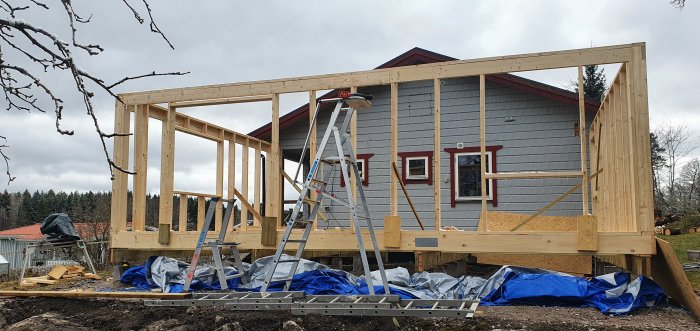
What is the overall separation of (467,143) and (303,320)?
7306mm

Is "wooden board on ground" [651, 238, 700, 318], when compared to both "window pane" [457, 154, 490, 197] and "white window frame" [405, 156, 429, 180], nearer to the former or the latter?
"window pane" [457, 154, 490, 197]

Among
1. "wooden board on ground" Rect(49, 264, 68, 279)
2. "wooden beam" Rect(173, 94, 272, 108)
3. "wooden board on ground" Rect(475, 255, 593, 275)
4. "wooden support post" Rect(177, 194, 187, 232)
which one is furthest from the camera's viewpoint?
"wooden board on ground" Rect(49, 264, 68, 279)

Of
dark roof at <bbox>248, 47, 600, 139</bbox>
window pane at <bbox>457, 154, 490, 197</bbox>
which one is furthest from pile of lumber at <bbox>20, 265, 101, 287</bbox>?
window pane at <bbox>457, 154, 490, 197</bbox>

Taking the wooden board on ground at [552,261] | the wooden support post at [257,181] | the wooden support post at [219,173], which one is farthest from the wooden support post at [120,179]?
the wooden board on ground at [552,261]

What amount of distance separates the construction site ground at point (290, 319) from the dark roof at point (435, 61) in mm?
5317

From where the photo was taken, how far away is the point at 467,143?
491 inches

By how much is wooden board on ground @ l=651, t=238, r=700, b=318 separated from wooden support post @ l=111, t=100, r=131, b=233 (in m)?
7.78

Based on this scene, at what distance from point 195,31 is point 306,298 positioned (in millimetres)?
3937

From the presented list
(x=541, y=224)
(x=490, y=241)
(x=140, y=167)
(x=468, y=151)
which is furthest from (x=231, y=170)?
(x=541, y=224)

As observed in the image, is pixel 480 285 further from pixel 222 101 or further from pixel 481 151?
pixel 222 101

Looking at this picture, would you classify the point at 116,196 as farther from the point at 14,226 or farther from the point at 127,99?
the point at 14,226

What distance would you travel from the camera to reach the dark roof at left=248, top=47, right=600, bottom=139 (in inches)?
455

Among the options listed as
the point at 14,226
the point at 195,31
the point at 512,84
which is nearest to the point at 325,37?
the point at 512,84

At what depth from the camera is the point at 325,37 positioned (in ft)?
34.0
